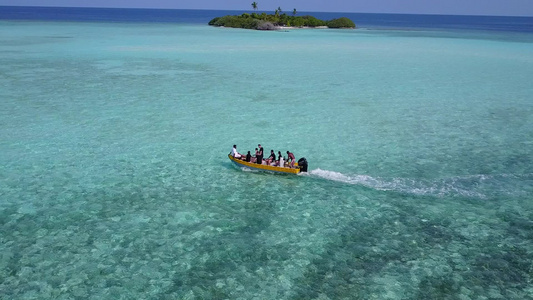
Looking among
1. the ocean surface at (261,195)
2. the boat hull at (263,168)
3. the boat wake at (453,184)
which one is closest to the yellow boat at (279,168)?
the boat hull at (263,168)

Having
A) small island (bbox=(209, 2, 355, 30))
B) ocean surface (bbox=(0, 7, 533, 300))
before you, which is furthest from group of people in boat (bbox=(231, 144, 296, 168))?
small island (bbox=(209, 2, 355, 30))

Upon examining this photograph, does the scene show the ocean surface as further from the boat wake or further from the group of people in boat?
the group of people in boat

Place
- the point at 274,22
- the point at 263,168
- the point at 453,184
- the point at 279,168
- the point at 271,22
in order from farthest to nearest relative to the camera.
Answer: the point at 274,22
the point at 271,22
the point at 263,168
the point at 279,168
the point at 453,184

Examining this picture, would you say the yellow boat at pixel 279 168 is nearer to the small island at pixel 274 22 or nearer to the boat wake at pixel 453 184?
the boat wake at pixel 453 184

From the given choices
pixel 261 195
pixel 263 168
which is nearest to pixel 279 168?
pixel 263 168

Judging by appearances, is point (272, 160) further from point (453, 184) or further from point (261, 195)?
point (453, 184)

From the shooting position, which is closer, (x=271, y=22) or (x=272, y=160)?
(x=272, y=160)

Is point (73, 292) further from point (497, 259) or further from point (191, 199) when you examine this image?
point (497, 259)
